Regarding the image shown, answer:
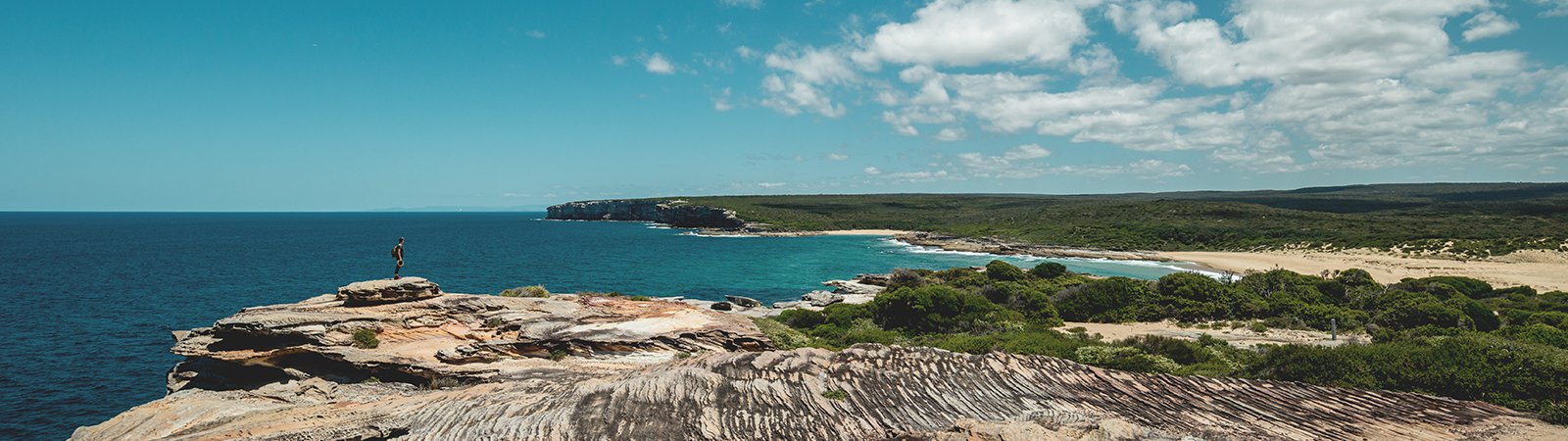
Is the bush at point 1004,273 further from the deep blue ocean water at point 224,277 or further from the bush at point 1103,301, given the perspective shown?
the deep blue ocean water at point 224,277

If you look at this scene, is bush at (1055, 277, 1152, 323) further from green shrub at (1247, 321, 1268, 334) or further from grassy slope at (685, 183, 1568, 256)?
grassy slope at (685, 183, 1568, 256)

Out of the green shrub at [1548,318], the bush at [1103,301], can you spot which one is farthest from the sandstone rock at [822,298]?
the green shrub at [1548,318]

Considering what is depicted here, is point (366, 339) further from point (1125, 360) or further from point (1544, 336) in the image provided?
point (1544, 336)

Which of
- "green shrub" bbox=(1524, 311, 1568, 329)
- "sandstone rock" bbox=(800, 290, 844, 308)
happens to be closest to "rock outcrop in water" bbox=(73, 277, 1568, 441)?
"green shrub" bbox=(1524, 311, 1568, 329)

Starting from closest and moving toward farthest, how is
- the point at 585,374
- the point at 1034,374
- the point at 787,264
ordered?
the point at 1034,374 < the point at 585,374 < the point at 787,264

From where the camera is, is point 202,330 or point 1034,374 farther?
point 202,330

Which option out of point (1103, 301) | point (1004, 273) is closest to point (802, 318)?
point (1103, 301)

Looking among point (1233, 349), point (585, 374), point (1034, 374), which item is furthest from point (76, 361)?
point (1233, 349)

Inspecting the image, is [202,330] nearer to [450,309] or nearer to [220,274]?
[450,309]
